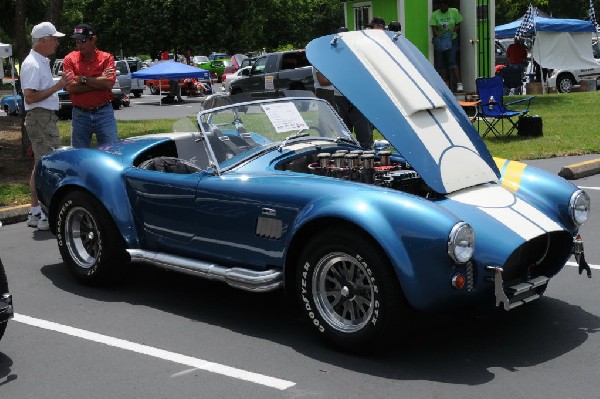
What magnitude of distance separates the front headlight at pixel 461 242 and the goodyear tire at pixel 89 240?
2.69 m

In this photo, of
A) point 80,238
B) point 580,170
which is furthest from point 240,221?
point 580,170

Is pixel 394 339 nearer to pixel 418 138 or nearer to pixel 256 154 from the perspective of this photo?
pixel 418 138

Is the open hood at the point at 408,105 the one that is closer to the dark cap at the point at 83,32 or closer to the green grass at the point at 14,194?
the dark cap at the point at 83,32

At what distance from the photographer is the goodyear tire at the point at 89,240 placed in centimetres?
614

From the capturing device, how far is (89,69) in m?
8.37

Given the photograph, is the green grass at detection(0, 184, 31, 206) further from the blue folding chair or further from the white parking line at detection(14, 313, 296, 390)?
the blue folding chair

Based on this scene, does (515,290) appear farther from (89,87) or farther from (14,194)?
(14,194)

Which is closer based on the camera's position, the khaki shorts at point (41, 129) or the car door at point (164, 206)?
the car door at point (164, 206)

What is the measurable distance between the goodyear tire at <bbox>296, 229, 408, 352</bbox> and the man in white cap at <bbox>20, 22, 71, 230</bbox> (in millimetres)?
4092

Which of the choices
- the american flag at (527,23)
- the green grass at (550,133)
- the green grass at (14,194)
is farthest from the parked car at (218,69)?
the green grass at (14,194)

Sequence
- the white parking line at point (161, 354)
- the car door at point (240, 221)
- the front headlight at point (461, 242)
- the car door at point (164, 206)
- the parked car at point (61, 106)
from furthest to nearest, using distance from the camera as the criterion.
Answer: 1. the parked car at point (61, 106)
2. the car door at point (164, 206)
3. the car door at point (240, 221)
4. the white parking line at point (161, 354)
5. the front headlight at point (461, 242)

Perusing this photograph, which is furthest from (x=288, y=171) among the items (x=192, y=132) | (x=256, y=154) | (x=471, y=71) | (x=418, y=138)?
(x=471, y=71)

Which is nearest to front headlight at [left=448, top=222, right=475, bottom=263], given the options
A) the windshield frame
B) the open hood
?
the open hood

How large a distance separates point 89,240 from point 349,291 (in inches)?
98.7
